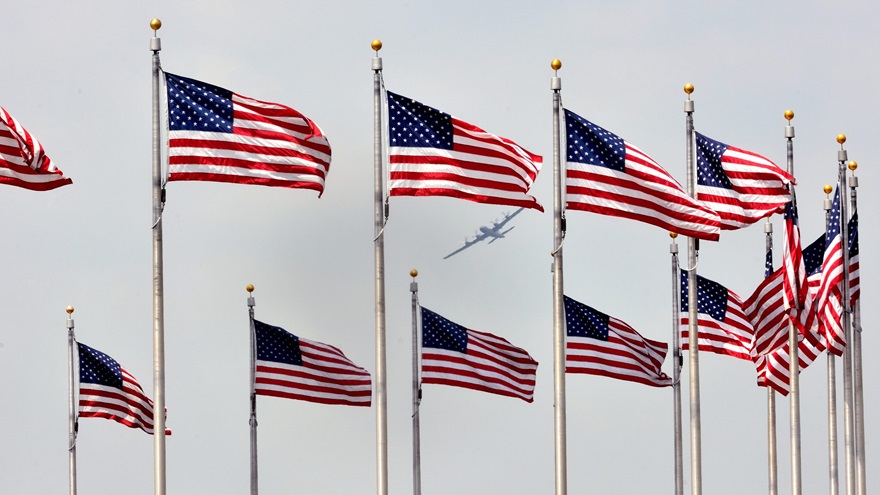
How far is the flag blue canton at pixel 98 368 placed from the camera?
195 feet

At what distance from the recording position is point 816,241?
5766 centimetres

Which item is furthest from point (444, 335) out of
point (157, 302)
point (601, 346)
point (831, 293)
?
point (157, 302)

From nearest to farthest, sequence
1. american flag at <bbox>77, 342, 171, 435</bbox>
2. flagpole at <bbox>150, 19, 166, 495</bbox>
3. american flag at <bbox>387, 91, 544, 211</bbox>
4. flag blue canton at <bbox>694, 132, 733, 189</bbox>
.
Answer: flagpole at <bbox>150, 19, 166, 495</bbox>, american flag at <bbox>387, 91, 544, 211</bbox>, flag blue canton at <bbox>694, 132, 733, 189</bbox>, american flag at <bbox>77, 342, 171, 435</bbox>

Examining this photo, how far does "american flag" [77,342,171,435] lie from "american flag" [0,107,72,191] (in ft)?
57.5

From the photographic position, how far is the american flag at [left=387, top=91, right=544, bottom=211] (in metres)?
42.3

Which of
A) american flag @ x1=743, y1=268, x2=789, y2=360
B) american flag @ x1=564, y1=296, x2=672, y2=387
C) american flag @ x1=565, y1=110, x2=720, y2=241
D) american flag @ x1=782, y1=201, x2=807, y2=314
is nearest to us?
american flag @ x1=565, y1=110, x2=720, y2=241

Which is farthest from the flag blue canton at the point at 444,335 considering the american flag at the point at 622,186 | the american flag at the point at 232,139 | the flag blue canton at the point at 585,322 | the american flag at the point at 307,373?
the american flag at the point at 232,139

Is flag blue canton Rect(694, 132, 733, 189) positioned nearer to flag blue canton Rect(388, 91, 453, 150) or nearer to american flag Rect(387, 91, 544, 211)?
american flag Rect(387, 91, 544, 211)

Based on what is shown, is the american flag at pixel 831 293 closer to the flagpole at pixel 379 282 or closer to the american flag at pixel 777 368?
the american flag at pixel 777 368

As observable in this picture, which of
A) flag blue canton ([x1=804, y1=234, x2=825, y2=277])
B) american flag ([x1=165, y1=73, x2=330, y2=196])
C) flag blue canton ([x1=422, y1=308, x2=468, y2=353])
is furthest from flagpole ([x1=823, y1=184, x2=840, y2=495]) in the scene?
american flag ([x1=165, y1=73, x2=330, y2=196])

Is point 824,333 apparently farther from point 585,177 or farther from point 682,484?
point 585,177

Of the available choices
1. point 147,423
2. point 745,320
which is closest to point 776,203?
point 745,320

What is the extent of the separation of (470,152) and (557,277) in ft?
11.0

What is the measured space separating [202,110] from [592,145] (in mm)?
8182
